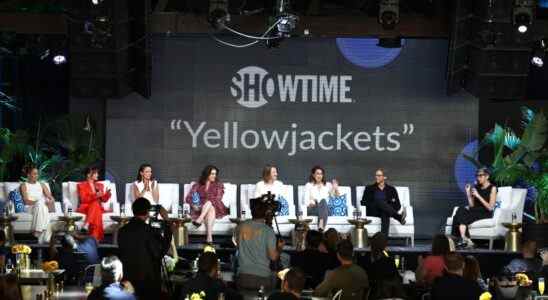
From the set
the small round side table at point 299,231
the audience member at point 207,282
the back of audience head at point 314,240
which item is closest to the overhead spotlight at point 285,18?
the small round side table at point 299,231

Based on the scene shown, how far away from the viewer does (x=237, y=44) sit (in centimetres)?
1673

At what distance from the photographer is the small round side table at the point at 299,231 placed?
48.2ft

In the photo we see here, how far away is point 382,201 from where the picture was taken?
50.9ft

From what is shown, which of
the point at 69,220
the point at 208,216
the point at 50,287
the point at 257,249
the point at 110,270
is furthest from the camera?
the point at 208,216

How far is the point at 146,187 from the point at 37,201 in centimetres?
138

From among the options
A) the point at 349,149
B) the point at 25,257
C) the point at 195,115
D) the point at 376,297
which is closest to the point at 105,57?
the point at 195,115

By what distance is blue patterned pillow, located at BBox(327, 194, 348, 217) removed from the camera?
15680 mm

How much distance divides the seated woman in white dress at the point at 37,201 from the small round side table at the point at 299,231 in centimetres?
298

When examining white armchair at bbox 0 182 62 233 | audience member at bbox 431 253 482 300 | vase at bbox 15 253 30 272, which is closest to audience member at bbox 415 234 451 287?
audience member at bbox 431 253 482 300

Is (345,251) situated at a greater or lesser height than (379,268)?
greater

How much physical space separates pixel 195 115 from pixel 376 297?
8057 millimetres

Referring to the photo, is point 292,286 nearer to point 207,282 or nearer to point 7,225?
point 207,282

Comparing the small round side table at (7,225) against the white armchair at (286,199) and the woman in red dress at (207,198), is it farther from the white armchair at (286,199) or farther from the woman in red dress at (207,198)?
the white armchair at (286,199)

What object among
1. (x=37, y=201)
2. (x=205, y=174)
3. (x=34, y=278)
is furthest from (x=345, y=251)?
(x=37, y=201)
